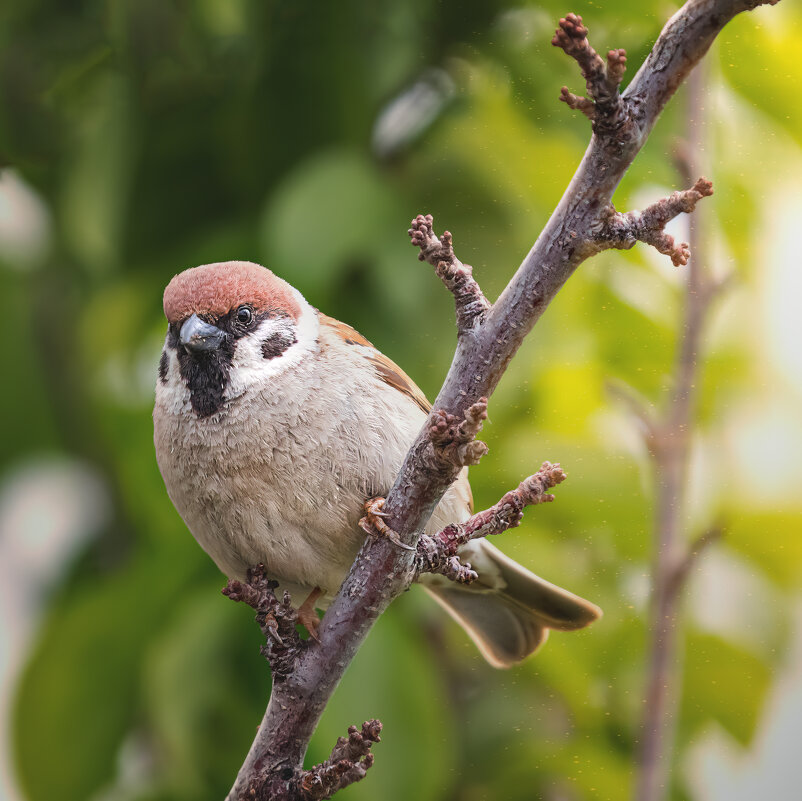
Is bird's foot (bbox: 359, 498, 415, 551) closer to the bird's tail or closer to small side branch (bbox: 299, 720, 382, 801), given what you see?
small side branch (bbox: 299, 720, 382, 801)

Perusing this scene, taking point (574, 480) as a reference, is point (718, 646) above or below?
below

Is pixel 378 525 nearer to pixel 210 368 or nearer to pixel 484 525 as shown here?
pixel 484 525

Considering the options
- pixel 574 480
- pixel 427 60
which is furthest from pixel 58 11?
pixel 574 480

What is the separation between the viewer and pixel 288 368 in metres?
1.11

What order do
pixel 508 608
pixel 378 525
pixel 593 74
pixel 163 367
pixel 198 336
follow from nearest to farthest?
pixel 593 74
pixel 378 525
pixel 198 336
pixel 163 367
pixel 508 608

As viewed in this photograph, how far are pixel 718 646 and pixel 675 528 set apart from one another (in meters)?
0.32

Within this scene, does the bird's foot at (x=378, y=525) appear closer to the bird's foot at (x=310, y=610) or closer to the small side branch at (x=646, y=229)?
the bird's foot at (x=310, y=610)

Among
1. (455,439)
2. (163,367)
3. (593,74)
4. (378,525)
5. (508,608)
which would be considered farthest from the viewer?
(508,608)

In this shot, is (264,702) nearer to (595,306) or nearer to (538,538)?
(538,538)

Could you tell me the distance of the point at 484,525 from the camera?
87 centimetres

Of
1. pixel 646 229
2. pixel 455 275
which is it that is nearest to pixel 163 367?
pixel 455 275

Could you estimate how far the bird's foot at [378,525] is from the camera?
878 mm

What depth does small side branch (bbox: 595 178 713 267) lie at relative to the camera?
75cm

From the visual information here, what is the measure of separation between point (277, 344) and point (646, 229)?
503 mm
